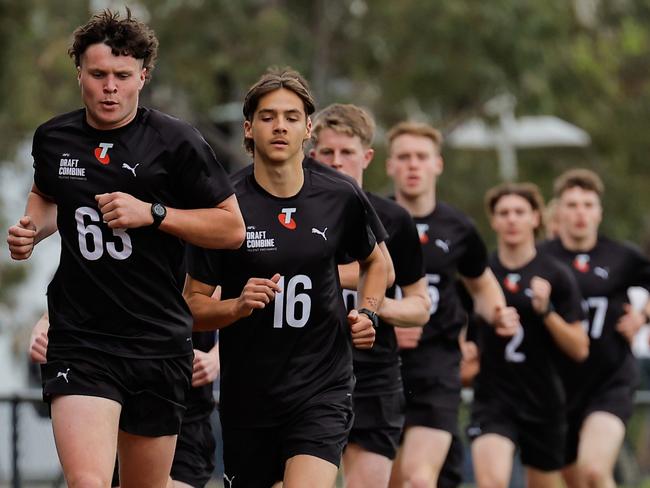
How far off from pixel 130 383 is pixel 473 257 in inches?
153

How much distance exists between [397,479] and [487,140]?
1521cm

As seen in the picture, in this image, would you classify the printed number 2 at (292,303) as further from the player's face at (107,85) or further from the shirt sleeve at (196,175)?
the player's face at (107,85)

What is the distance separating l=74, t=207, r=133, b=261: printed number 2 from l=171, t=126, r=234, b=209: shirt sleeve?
369mm

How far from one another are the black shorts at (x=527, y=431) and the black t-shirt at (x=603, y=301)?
0.70 meters

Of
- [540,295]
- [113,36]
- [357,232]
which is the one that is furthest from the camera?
[540,295]

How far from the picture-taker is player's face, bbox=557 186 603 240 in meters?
13.3

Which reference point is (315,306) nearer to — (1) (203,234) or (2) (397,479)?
(1) (203,234)

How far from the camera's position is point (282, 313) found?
834 centimetres

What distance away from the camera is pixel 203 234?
7.77 meters

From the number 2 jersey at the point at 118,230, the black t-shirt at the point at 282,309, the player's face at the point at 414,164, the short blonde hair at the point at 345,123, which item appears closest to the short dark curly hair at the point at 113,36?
the number 2 jersey at the point at 118,230

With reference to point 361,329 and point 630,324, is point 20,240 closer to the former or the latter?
point 361,329

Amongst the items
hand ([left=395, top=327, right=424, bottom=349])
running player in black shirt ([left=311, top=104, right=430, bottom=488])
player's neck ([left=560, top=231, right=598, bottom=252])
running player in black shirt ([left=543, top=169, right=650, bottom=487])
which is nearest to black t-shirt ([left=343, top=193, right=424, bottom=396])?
running player in black shirt ([left=311, top=104, right=430, bottom=488])

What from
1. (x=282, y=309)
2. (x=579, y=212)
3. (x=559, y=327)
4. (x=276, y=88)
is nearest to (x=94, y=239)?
(x=282, y=309)

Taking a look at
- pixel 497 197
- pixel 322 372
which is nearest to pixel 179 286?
pixel 322 372
